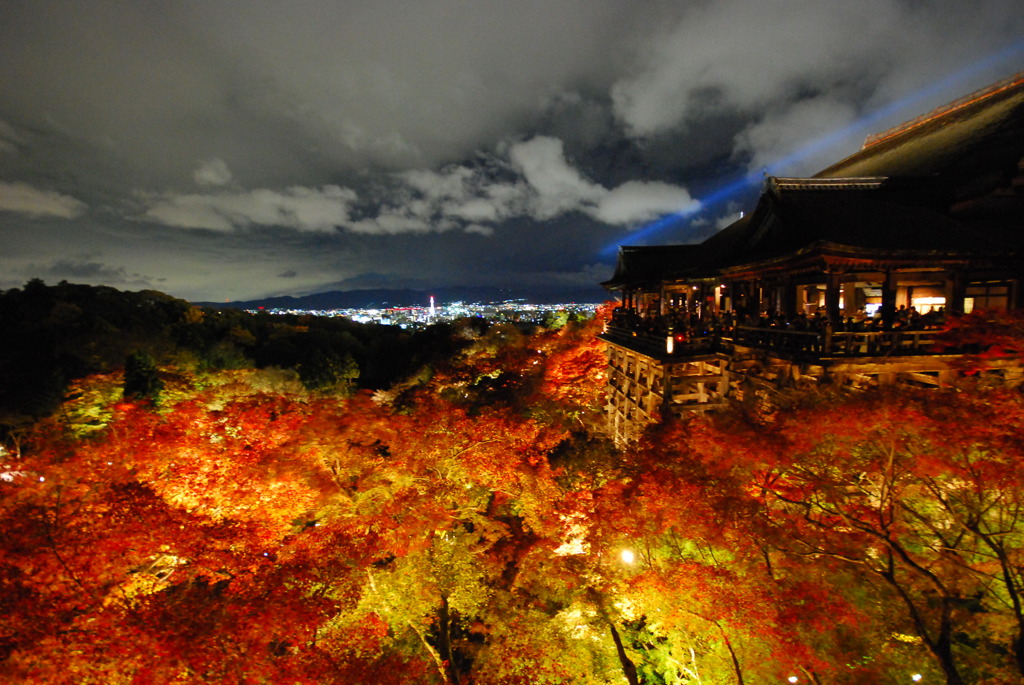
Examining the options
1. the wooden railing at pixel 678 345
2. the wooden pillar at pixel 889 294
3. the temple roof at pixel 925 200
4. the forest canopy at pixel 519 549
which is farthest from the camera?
the wooden railing at pixel 678 345

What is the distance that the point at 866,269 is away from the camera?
11727mm

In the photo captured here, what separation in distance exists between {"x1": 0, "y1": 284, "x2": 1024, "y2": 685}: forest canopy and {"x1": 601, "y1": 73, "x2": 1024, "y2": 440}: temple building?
181 cm

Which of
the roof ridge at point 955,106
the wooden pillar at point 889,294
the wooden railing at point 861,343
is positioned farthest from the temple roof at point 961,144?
the wooden railing at point 861,343

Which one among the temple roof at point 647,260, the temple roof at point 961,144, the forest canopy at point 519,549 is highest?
the temple roof at point 961,144

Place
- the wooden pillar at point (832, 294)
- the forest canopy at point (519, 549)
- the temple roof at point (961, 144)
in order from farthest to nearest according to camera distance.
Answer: the temple roof at point (961, 144) < the wooden pillar at point (832, 294) < the forest canopy at point (519, 549)

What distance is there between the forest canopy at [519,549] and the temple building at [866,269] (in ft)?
5.95

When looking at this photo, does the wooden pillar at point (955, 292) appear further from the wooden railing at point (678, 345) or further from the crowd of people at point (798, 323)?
the wooden railing at point (678, 345)

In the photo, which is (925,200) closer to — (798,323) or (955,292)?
(955,292)

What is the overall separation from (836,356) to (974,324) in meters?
2.94

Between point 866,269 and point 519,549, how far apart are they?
15377mm

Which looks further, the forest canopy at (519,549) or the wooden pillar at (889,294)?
the wooden pillar at (889,294)

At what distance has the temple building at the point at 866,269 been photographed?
1103 cm

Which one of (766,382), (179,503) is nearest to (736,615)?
(766,382)

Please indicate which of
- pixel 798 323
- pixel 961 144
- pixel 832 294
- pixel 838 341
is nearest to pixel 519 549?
pixel 798 323
